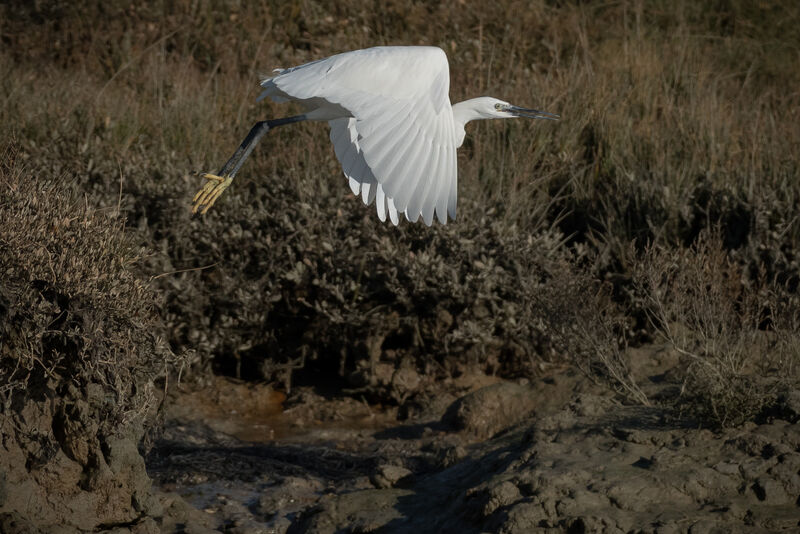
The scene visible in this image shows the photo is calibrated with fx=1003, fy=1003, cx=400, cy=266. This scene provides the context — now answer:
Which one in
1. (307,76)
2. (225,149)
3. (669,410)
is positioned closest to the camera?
(669,410)

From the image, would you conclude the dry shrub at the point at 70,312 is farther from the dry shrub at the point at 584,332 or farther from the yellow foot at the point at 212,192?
the dry shrub at the point at 584,332

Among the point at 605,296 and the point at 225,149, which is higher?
the point at 225,149

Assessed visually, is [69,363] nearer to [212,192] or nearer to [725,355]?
[212,192]

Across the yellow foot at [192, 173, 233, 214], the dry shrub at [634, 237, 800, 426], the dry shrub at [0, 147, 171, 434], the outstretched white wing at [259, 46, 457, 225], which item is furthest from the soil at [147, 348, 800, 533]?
the yellow foot at [192, 173, 233, 214]

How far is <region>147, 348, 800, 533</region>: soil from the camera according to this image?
3.30 m

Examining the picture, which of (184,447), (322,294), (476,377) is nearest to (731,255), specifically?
(476,377)

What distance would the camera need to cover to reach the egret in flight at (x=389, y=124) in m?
3.62

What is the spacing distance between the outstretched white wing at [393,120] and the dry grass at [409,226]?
996 mm

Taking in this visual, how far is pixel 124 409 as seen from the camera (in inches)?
131

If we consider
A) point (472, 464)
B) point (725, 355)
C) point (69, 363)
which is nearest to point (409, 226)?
point (472, 464)

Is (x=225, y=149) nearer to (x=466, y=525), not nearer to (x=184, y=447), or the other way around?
(x=184, y=447)

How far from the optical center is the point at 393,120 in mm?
3873

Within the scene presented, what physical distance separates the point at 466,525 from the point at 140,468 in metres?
1.18

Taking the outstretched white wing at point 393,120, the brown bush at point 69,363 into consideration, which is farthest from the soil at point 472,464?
the outstretched white wing at point 393,120
